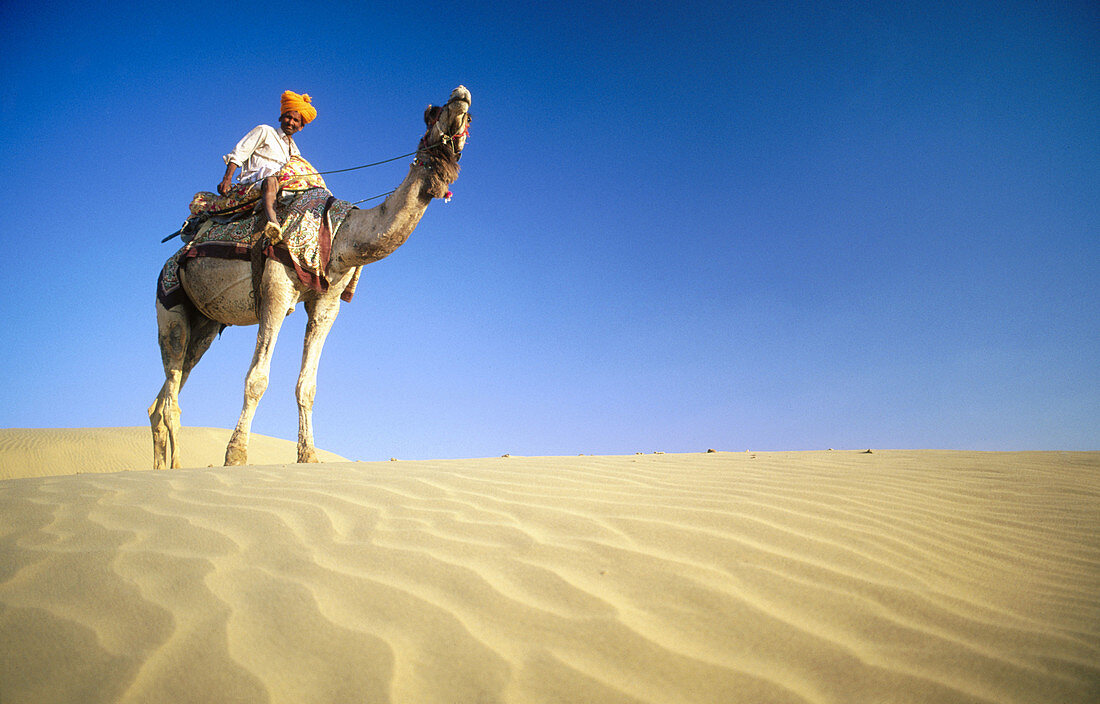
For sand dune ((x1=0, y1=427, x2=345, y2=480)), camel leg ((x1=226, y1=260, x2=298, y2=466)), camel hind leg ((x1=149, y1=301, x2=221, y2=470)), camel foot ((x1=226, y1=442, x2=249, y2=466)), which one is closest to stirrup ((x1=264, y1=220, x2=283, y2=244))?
camel leg ((x1=226, y1=260, x2=298, y2=466))

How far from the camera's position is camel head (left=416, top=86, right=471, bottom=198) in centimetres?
553

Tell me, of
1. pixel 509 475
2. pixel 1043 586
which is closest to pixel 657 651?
pixel 1043 586

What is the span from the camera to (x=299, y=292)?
21.4ft

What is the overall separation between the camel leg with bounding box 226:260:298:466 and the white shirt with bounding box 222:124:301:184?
139 cm

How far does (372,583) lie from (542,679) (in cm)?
72

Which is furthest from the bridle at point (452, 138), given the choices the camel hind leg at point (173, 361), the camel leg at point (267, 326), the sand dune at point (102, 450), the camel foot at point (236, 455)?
the sand dune at point (102, 450)

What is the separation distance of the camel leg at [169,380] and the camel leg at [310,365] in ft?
6.84

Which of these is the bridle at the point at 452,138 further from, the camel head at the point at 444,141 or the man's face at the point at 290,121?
the man's face at the point at 290,121

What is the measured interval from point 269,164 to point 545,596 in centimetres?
678

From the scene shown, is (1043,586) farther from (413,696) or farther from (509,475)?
(509,475)

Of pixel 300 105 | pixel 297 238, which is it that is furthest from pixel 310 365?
pixel 300 105

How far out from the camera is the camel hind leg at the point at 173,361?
7.11 meters

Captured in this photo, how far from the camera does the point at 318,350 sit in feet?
21.4

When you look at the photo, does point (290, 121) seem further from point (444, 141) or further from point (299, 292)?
point (444, 141)
